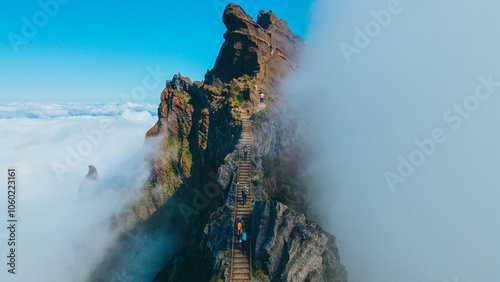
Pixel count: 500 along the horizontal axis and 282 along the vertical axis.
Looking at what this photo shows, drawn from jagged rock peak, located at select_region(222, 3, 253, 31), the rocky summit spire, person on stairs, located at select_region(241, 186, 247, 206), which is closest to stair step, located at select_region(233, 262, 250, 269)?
person on stairs, located at select_region(241, 186, 247, 206)

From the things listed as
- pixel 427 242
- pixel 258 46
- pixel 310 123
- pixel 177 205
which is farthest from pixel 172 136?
pixel 427 242

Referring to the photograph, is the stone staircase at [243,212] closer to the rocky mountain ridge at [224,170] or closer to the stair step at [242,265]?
the stair step at [242,265]

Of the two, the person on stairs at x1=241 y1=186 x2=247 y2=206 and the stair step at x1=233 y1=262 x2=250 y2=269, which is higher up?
the person on stairs at x1=241 y1=186 x2=247 y2=206

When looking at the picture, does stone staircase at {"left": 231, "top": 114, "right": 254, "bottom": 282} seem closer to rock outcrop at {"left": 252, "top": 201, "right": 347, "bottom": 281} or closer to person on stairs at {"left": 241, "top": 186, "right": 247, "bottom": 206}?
person on stairs at {"left": 241, "top": 186, "right": 247, "bottom": 206}

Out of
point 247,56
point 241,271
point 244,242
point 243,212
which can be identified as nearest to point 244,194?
point 243,212

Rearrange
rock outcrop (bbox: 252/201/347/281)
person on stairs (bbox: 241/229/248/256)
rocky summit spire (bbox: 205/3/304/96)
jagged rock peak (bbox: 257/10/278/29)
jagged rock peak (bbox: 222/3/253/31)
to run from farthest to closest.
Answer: jagged rock peak (bbox: 257/10/278/29), jagged rock peak (bbox: 222/3/253/31), rocky summit spire (bbox: 205/3/304/96), person on stairs (bbox: 241/229/248/256), rock outcrop (bbox: 252/201/347/281)

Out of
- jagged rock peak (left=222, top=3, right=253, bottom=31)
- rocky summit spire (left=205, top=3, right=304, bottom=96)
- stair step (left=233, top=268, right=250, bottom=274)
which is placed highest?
jagged rock peak (left=222, top=3, right=253, bottom=31)

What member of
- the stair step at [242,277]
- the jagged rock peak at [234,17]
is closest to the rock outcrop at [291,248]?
the stair step at [242,277]
